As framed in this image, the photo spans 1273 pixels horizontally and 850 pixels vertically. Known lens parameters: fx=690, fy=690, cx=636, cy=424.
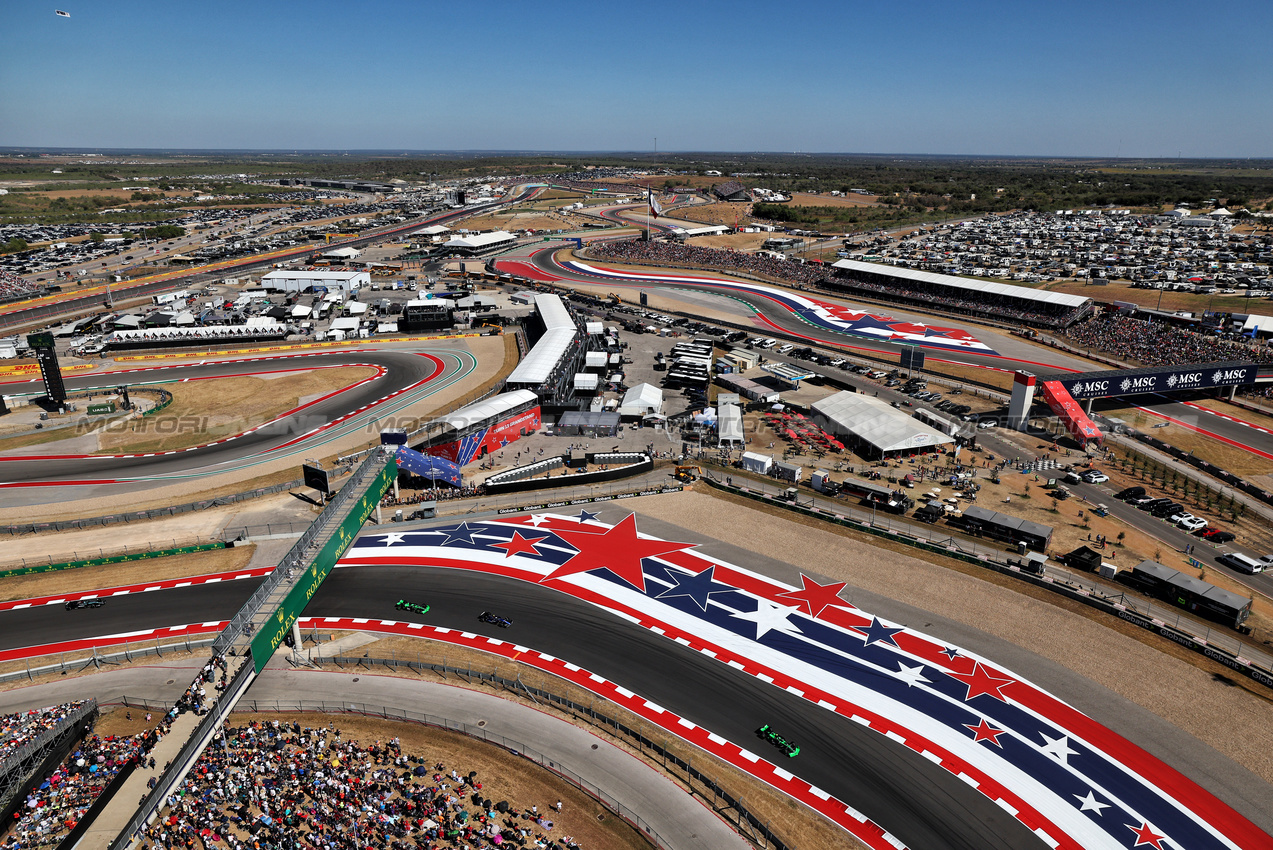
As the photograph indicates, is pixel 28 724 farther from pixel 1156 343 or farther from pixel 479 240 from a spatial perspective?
pixel 479 240

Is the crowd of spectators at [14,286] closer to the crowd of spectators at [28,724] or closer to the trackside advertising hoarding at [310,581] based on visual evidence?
the trackside advertising hoarding at [310,581]

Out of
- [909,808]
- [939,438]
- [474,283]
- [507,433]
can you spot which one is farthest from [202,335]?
[909,808]

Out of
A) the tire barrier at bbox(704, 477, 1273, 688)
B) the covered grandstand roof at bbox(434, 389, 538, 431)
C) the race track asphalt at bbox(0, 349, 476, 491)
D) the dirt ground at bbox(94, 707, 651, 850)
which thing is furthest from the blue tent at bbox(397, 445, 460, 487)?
the tire barrier at bbox(704, 477, 1273, 688)

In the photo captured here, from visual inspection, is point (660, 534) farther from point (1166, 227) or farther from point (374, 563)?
point (1166, 227)

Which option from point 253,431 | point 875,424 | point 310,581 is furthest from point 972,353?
point 253,431

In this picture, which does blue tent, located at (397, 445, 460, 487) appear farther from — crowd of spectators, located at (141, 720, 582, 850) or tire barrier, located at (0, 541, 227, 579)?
crowd of spectators, located at (141, 720, 582, 850)

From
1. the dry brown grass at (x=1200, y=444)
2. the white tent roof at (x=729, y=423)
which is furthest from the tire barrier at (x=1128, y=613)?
the dry brown grass at (x=1200, y=444)
